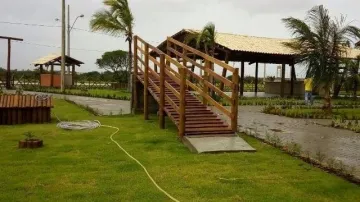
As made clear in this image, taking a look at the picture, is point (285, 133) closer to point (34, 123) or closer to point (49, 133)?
point (49, 133)

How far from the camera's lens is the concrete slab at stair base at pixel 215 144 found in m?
7.21

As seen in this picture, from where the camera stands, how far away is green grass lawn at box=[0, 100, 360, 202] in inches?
191

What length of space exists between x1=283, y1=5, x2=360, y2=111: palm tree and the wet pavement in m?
2.43

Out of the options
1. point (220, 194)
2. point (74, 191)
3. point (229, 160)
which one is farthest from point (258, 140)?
point (74, 191)

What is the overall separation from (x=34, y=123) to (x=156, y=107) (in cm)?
369

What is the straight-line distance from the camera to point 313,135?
939cm

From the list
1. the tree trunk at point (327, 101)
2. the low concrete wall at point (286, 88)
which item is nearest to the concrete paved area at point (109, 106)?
the tree trunk at point (327, 101)

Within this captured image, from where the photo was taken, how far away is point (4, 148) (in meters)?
7.36

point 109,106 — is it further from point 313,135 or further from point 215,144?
point 215,144

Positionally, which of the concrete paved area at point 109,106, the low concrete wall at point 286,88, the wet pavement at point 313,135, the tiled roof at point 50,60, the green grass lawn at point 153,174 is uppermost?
the tiled roof at point 50,60

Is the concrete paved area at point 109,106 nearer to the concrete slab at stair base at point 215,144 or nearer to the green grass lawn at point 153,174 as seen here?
the green grass lawn at point 153,174

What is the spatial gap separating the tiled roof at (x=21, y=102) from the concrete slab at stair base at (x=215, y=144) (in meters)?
5.05

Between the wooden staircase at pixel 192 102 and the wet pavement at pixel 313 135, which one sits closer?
the wet pavement at pixel 313 135

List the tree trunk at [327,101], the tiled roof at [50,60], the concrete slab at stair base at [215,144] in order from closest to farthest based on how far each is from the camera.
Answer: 1. the concrete slab at stair base at [215,144]
2. the tree trunk at [327,101]
3. the tiled roof at [50,60]
